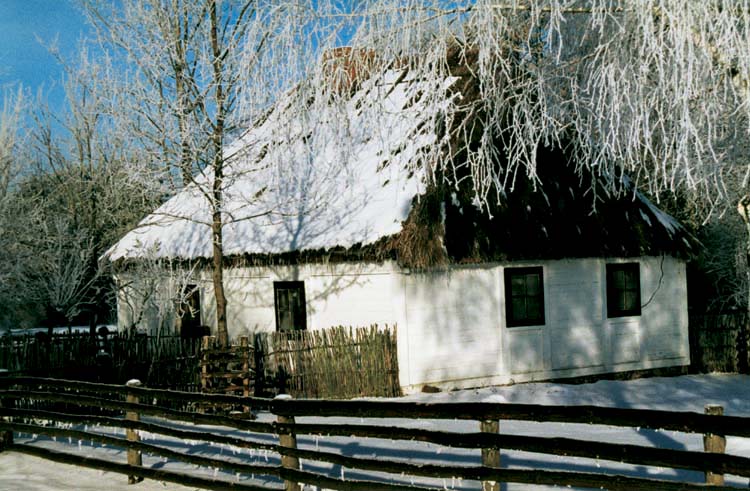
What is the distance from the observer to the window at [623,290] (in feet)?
47.8

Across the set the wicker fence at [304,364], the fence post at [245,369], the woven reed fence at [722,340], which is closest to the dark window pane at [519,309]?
the wicker fence at [304,364]

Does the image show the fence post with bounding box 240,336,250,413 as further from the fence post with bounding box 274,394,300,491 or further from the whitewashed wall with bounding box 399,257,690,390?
the fence post with bounding box 274,394,300,491

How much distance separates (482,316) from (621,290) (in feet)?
11.0

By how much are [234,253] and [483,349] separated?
5148mm

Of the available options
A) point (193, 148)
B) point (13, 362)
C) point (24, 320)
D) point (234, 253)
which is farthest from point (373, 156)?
point (24, 320)

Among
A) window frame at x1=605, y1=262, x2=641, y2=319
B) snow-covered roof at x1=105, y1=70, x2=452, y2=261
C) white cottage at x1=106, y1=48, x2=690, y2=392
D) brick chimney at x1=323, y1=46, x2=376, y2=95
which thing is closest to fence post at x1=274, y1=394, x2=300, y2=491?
brick chimney at x1=323, y1=46, x2=376, y2=95

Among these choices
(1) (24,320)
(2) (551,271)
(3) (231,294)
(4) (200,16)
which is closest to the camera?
(4) (200,16)

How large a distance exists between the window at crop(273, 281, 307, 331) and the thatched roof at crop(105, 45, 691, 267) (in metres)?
0.68

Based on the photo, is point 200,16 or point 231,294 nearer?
point 200,16

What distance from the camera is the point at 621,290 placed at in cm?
1473

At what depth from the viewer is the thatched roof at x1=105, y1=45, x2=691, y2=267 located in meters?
12.3

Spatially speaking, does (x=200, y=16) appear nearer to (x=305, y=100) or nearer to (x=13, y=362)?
(x=305, y=100)

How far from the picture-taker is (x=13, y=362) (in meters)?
12.8

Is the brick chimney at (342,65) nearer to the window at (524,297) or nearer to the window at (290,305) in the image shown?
the window at (524,297)
